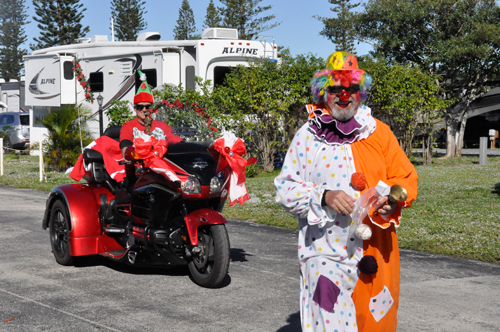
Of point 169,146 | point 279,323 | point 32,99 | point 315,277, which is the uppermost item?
point 32,99

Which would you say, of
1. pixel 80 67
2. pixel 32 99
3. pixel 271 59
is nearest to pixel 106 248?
pixel 271 59

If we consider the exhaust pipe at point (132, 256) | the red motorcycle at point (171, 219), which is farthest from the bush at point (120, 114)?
the exhaust pipe at point (132, 256)

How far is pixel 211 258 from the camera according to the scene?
223 inches

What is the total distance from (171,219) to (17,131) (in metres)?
23.5

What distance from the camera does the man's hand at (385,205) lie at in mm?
2938

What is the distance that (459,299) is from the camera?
209 inches

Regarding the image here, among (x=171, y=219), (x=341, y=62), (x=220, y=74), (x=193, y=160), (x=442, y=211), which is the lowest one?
(x=442, y=211)

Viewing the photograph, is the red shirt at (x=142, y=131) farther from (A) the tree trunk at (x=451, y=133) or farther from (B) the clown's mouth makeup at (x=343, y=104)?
(A) the tree trunk at (x=451, y=133)

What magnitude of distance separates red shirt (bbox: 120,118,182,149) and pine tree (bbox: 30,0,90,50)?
154 ft

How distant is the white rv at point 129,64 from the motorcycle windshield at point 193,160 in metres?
9.01

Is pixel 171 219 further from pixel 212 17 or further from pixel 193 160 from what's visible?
pixel 212 17

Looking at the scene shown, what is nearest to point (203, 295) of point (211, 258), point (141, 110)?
point (211, 258)

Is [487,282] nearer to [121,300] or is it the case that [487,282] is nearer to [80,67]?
[121,300]

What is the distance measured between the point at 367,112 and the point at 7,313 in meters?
3.45
